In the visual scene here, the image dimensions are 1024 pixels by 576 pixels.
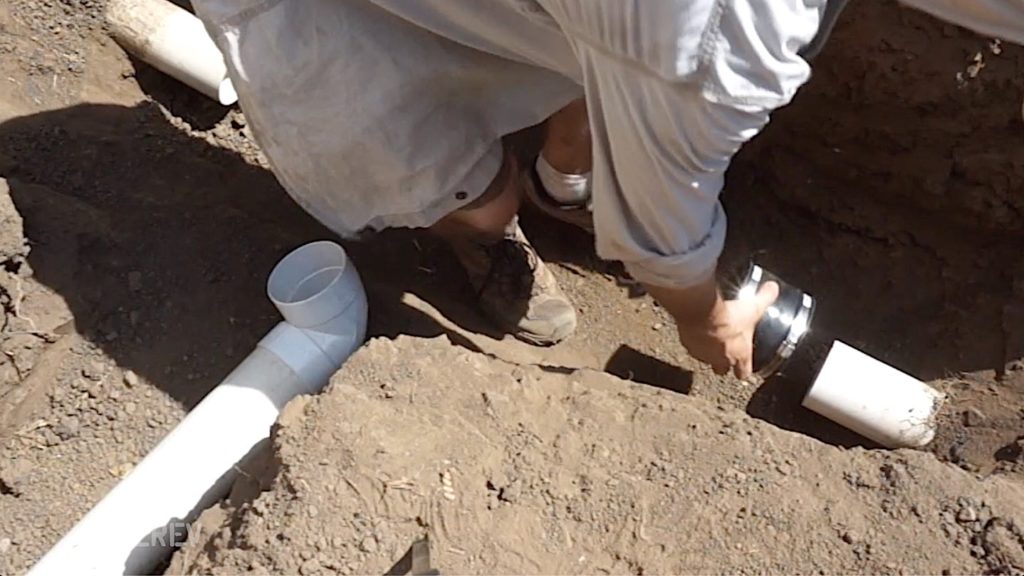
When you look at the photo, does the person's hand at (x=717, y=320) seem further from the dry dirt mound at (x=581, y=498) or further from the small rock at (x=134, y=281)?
the small rock at (x=134, y=281)

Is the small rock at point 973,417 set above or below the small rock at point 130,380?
above

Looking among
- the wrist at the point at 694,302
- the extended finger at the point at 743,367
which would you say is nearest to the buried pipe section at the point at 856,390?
the extended finger at the point at 743,367

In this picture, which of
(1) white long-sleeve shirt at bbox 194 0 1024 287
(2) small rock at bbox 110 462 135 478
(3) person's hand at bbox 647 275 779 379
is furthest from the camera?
(2) small rock at bbox 110 462 135 478

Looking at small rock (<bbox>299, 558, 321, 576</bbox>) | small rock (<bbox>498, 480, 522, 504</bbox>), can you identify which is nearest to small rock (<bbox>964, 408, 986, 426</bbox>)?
small rock (<bbox>498, 480, 522, 504</bbox>)

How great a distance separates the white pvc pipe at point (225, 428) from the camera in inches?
72.9

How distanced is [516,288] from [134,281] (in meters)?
0.80

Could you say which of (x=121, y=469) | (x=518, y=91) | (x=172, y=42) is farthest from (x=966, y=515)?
(x=172, y=42)

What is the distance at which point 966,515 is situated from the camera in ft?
5.42

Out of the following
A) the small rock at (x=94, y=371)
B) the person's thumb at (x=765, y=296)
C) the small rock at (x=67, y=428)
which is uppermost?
the person's thumb at (x=765, y=296)

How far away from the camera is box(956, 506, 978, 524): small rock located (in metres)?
1.65

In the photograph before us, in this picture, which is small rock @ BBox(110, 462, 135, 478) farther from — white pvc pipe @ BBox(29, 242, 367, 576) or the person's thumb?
the person's thumb

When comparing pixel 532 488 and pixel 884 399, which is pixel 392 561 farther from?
pixel 884 399

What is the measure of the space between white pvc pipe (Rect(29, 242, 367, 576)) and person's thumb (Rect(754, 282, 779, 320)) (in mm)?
743

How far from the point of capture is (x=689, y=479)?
170cm
